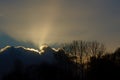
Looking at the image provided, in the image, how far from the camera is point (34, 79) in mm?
147875

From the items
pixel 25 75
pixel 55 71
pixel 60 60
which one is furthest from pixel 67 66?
pixel 25 75

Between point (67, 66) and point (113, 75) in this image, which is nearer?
point (113, 75)

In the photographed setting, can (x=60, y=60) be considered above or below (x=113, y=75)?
above

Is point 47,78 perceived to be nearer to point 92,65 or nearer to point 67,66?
point 67,66

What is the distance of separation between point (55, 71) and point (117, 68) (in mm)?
27765

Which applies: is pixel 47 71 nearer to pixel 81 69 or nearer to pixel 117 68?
pixel 81 69

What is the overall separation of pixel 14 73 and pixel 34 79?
390 inches

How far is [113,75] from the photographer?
386ft

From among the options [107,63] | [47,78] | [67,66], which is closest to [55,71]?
[47,78]

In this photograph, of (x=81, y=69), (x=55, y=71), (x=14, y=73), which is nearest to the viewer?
(x=81, y=69)

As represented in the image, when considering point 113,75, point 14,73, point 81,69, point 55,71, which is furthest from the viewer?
point 14,73

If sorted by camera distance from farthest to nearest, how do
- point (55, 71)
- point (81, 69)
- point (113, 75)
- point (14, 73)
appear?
point (14, 73) < point (55, 71) < point (81, 69) < point (113, 75)

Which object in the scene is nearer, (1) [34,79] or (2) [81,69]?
(2) [81,69]

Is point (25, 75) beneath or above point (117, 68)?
above
